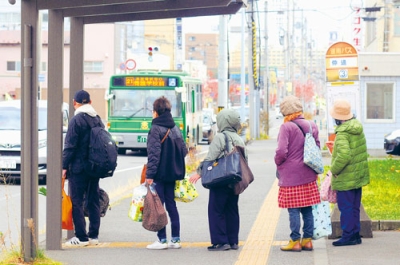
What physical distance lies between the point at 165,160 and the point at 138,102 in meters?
19.9

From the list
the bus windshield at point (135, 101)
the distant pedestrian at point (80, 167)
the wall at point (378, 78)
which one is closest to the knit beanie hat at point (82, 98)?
the distant pedestrian at point (80, 167)

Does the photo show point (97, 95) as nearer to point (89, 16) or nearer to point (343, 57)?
point (343, 57)

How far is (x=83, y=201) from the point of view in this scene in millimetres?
10055

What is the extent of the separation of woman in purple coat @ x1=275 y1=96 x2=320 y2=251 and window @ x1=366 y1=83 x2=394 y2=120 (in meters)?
21.6

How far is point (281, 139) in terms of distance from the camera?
9.16m

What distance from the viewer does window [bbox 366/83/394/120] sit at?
30344 mm

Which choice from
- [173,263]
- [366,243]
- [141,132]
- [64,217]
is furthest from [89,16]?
[141,132]

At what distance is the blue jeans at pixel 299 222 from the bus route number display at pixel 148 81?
20.0m

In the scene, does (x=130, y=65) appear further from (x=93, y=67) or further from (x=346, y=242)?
(x=93, y=67)

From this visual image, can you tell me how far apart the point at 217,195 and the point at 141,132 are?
64.7ft

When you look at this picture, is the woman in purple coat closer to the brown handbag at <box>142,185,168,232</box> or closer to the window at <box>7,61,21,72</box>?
the brown handbag at <box>142,185,168,232</box>

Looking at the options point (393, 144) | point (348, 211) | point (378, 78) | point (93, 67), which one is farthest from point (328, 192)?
point (93, 67)

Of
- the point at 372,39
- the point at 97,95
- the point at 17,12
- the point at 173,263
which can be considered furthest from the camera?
the point at 17,12

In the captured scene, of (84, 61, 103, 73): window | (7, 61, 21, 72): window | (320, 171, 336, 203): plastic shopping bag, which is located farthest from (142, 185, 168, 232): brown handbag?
(84, 61, 103, 73): window
